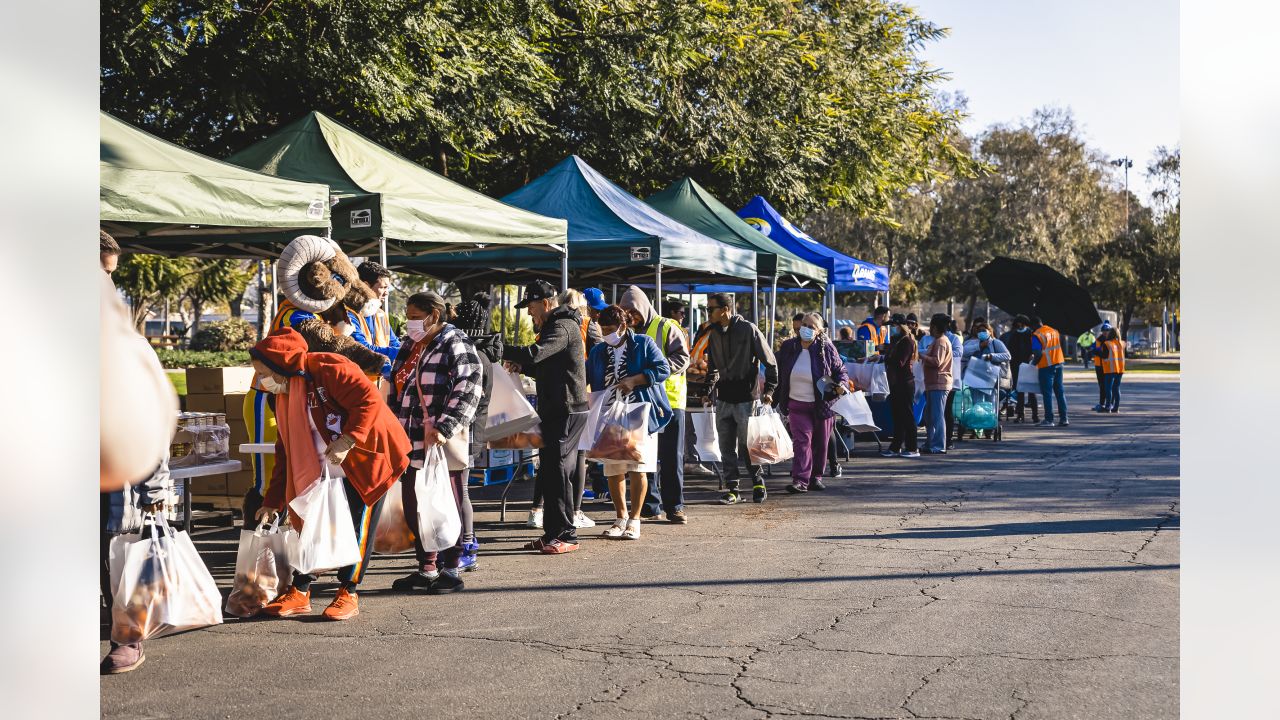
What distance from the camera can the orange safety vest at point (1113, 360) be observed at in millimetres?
23016

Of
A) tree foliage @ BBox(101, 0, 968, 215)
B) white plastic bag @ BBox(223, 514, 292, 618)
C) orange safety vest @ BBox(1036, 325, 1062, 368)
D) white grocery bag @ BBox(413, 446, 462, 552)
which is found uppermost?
tree foliage @ BBox(101, 0, 968, 215)

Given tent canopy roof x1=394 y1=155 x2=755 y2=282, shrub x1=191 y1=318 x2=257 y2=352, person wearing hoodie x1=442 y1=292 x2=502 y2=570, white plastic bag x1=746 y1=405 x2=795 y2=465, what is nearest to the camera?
person wearing hoodie x1=442 y1=292 x2=502 y2=570

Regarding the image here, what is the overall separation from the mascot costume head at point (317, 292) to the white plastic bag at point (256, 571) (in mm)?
1005

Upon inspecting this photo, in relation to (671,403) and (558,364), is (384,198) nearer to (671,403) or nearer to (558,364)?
(558,364)

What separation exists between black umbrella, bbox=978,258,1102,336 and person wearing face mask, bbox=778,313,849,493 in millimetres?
9971

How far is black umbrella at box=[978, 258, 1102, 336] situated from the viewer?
68.0ft

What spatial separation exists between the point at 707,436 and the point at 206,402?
4.57 metres

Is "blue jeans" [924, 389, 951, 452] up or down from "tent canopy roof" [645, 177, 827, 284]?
down

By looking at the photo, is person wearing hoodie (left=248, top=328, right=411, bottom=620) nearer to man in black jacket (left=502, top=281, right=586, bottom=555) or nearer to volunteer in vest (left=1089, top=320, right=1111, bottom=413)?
man in black jacket (left=502, top=281, right=586, bottom=555)

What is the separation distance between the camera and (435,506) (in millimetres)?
6836

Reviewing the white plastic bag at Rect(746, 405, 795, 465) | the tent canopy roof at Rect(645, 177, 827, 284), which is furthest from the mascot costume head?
the tent canopy roof at Rect(645, 177, 827, 284)

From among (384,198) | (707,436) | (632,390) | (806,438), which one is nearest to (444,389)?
(632,390)
